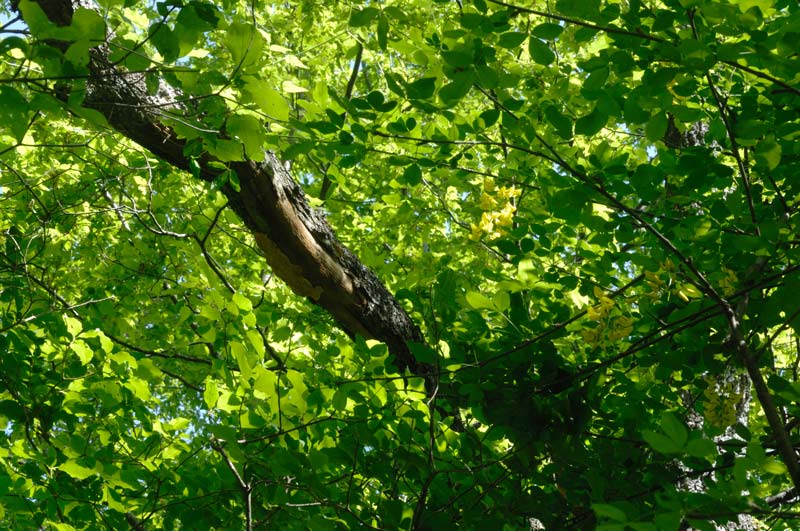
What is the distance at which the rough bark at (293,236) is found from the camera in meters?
2.85

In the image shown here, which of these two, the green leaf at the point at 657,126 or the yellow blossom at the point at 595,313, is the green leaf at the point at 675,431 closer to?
the yellow blossom at the point at 595,313

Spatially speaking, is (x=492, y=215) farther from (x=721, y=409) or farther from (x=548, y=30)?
(x=721, y=409)

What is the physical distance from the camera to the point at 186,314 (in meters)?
2.61

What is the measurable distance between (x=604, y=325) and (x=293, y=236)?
5.06 feet

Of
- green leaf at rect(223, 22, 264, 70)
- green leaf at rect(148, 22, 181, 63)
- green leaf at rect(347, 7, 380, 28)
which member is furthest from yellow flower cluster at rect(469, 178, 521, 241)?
green leaf at rect(148, 22, 181, 63)

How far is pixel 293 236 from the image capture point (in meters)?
3.12

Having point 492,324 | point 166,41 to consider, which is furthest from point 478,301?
point 166,41

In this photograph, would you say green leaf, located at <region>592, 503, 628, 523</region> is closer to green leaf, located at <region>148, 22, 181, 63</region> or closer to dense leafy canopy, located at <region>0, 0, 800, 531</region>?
dense leafy canopy, located at <region>0, 0, 800, 531</region>

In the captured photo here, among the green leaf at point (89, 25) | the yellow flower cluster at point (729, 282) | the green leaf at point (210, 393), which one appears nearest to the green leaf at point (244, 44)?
the green leaf at point (89, 25)

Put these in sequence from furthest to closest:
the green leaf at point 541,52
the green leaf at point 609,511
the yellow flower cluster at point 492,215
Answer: the yellow flower cluster at point 492,215 < the green leaf at point 541,52 < the green leaf at point 609,511

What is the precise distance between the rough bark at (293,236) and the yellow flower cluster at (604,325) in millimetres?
988

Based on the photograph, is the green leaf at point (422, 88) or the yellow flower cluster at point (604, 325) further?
the yellow flower cluster at point (604, 325)

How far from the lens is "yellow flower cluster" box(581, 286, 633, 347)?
1964mm

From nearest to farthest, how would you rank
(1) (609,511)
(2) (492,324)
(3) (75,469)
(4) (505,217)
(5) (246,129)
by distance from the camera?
(1) (609,511) → (5) (246,129) → (3) (75,469) → (4) (505,217) → (2) (492,324)
